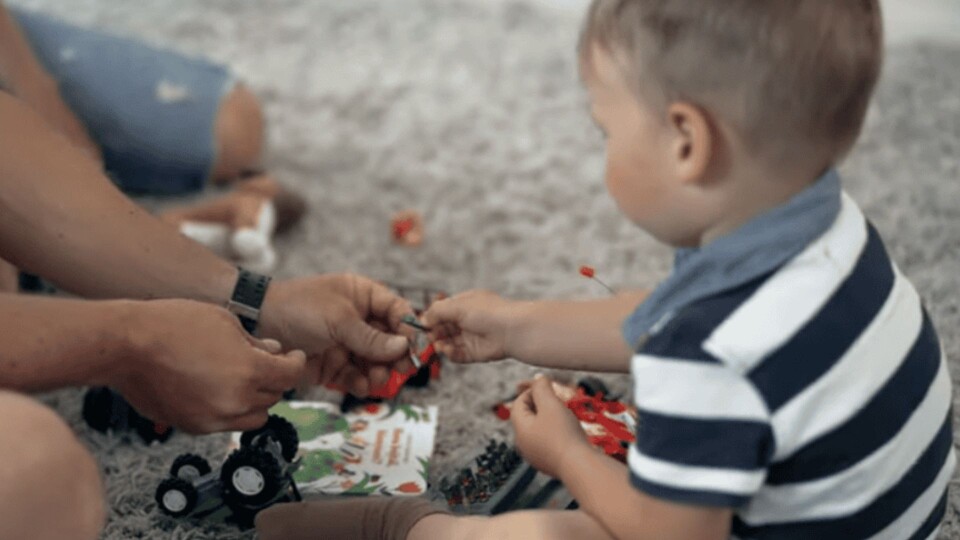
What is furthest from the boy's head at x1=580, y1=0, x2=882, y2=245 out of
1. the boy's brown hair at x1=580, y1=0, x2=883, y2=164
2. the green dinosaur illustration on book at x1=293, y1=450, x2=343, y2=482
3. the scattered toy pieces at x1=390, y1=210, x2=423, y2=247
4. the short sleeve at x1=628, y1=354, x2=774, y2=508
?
the scattered toy pieces at x1=390, y1=210, x2=423, y2=247

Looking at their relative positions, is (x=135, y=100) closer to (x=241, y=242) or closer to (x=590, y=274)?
(x=241, y=242)

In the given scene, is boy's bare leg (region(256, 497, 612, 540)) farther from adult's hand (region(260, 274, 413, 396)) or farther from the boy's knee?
the boy's knee

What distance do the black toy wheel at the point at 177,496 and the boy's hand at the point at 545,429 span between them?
306 millimetres

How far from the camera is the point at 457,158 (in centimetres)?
167

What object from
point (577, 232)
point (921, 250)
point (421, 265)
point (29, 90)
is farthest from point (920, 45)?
point (29, 90)

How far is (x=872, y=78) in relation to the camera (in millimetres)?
782

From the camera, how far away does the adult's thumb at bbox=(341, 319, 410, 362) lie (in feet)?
3.61

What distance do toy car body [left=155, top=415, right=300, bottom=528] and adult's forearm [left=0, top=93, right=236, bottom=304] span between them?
0.14 metres

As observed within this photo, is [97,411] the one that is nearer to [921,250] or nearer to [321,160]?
[321,160]

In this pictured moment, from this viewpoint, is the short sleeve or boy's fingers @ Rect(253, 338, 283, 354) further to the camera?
boy's fingers @ Rect(253, 338, 283, 354)

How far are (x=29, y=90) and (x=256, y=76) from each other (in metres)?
0.47

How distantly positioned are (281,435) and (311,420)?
0.10 meters

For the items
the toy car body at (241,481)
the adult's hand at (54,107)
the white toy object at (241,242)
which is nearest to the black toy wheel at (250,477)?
the toy car body at (241,481)

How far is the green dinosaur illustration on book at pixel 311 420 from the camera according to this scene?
1173 millimetres
